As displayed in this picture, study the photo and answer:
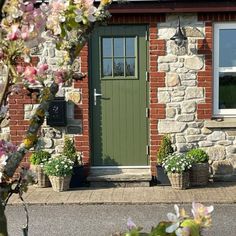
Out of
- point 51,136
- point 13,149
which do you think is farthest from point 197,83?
point 13,149

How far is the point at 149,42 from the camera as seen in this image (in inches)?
305

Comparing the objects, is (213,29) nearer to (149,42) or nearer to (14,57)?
(149,42)

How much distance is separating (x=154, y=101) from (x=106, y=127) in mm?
888

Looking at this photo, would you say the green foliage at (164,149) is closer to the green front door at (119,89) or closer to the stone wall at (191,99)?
the stone wall at (191,99)

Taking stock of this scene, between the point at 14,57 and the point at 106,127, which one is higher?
the point at 14,57

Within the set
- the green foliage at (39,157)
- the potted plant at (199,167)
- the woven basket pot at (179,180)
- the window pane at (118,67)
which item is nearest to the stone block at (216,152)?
the potted plant at (199,167)

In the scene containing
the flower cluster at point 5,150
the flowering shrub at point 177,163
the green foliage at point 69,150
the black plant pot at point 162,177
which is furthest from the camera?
the green foliage at point 69,150

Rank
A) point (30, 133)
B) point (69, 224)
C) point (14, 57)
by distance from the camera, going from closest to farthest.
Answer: point (14, 57) → point (30, 133) → point (69, 224)

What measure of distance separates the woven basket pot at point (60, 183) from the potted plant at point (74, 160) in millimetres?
245

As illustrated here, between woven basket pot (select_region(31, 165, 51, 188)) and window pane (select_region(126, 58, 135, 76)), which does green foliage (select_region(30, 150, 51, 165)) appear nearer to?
woven basket pot (select_region(31, 165, 51, 188))

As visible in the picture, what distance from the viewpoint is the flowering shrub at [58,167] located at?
23.4 feet

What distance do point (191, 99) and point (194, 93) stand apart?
0.35 feet

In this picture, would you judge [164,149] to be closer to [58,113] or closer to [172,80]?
[172,80]

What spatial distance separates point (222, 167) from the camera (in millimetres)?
7742
